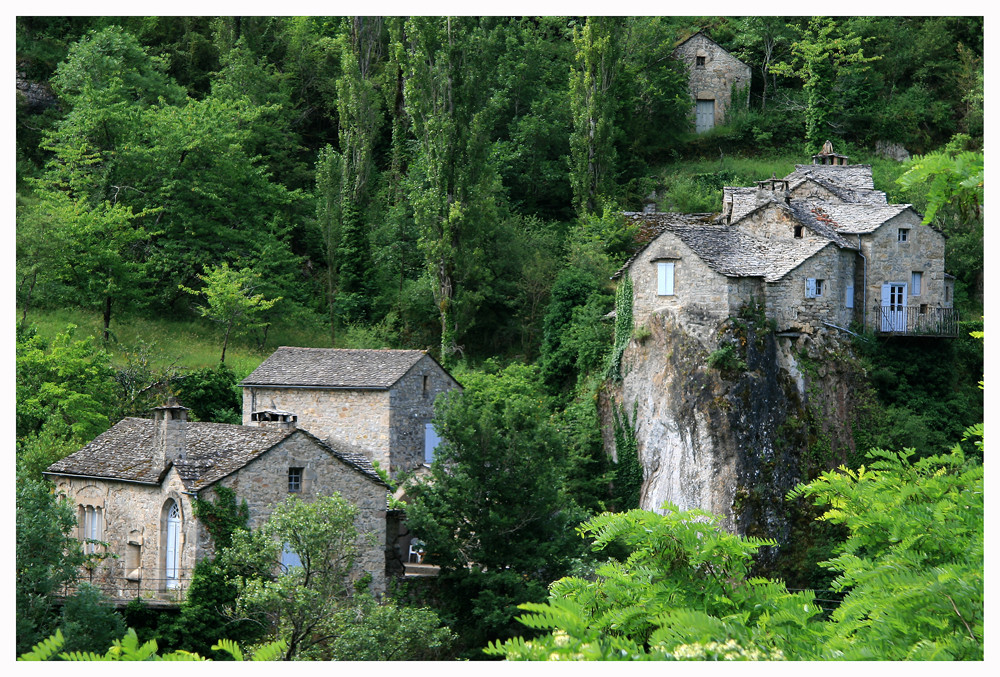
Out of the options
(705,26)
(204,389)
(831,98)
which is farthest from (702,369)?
(705,26)

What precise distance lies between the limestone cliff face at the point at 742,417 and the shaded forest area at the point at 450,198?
42.3 inches

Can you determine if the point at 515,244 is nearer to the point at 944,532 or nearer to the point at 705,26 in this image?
the point at 705,26

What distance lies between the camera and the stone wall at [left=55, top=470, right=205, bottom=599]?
22.6 meters

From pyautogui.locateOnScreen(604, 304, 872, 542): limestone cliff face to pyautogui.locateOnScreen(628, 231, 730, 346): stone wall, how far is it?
0.66 feet

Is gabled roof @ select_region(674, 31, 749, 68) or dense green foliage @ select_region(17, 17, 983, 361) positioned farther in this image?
gabled roof @ select_region(674, 31, 749, 68)

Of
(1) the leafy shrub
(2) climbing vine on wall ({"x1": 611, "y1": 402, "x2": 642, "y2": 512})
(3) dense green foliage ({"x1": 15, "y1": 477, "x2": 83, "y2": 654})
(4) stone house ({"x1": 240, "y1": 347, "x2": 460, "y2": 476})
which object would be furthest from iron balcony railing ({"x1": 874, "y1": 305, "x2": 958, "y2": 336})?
(3) dense green foliage ({"x1": 15, "y1": 477, "x2": 83, "y2": 654})

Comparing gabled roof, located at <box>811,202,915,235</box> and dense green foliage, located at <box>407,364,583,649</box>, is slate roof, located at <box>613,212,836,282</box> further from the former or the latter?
dense green foliage, located at <box>407,364,583,649</box>

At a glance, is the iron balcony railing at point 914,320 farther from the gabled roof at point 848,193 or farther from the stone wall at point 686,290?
the stone wall at point 686,290

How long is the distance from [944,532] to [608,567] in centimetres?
343

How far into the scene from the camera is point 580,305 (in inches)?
1415

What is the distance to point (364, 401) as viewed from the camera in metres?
30.0

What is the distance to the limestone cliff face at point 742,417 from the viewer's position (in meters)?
29.9

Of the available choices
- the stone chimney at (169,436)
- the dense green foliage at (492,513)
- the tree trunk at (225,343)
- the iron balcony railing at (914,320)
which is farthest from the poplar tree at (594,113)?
the stone chimney at (169,436)

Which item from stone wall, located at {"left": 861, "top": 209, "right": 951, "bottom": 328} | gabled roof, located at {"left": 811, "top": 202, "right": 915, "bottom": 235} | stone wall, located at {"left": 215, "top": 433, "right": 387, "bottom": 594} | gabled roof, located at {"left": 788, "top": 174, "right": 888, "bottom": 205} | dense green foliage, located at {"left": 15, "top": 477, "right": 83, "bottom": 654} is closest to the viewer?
dense green foliage, located at {"left": 15, "top": 477, "right": 83, "bottom": 654}
